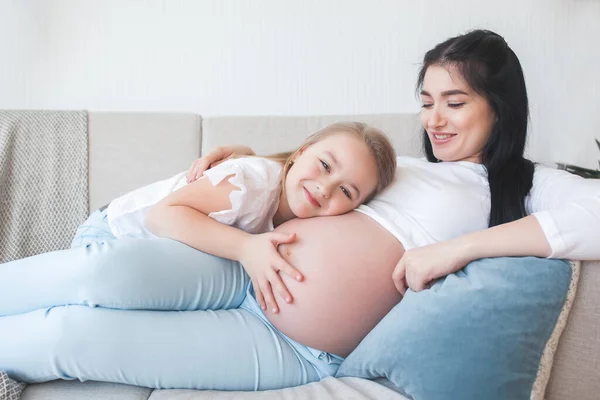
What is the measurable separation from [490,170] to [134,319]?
34.0 inches

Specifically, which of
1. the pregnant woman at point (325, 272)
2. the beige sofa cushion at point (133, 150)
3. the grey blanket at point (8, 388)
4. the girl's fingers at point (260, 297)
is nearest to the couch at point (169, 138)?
the beige sofa cushion at point (133, 150)

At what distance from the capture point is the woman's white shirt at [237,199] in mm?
1170

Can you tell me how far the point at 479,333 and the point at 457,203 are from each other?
0.36 m

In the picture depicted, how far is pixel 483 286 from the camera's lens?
88 cm

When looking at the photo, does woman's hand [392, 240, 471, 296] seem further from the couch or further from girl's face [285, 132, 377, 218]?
the couch

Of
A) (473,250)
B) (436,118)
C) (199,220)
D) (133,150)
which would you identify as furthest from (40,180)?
(473,250)

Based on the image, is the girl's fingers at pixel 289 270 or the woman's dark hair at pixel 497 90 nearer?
the girl's fingers at pixel 289 270

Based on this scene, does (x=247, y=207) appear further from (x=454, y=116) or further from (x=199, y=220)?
(x=454, y=116)

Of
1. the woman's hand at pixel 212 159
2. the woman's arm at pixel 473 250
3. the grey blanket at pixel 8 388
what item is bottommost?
the grey blanket at pixel 8 388

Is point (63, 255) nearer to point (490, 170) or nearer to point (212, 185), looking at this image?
point (212, 185)

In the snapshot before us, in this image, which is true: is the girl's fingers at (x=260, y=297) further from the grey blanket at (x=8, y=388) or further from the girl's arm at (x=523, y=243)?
the grey blanket at (x=8, y=388)

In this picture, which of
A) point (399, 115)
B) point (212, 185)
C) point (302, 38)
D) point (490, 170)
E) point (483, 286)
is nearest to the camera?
point (483, 286)

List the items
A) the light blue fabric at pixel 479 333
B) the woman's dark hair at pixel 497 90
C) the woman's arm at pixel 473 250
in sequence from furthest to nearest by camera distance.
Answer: the woman's dark hair at pixel 497 90
the woman's arm at pixel 473 250
the light blue fabric at pixel 479 333

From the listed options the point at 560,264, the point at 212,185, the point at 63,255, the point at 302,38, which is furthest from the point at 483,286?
the point at 302,38
